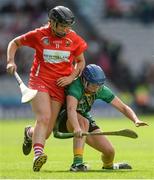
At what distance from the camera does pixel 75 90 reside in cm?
1149

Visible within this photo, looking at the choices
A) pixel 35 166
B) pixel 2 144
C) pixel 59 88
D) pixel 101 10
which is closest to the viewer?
pixel 35 166

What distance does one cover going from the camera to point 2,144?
1881 cm

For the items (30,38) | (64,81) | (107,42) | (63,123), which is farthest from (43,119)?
(107,42)

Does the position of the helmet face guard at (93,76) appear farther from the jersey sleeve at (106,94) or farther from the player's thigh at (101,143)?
the player's thigh at (101,143)

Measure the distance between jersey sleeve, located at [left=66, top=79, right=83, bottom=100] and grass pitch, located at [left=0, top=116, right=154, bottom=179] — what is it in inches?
40.4

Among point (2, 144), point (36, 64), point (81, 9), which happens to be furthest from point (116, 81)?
point (36, 64)

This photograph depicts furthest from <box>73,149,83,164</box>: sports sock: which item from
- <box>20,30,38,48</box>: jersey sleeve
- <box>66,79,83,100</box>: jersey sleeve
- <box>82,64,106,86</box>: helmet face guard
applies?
<box>20,30,38,48</box>: jersey sleeve

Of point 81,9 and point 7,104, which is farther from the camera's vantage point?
point 81,9

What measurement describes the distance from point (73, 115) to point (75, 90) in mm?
433

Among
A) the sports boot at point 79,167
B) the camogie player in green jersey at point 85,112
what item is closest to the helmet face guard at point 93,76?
the camogie player in green jersey at point 85,112

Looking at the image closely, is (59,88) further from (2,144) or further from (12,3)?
(12,3)

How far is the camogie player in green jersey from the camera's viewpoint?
11328 mm

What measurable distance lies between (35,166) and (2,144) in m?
7.89

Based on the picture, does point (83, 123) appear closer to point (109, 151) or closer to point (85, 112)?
point (85, 112)
